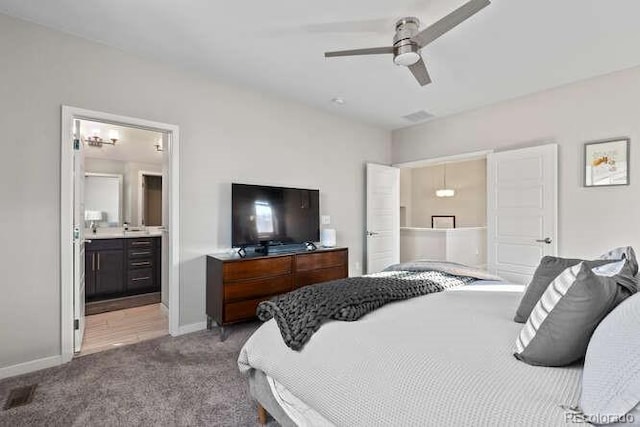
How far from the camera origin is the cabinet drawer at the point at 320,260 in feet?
11.5

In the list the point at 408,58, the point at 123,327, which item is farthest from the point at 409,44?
the point at 123,327

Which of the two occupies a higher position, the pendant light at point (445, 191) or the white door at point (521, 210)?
the pendant light at point (445, 191)

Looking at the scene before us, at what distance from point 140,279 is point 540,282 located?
15.9 ft

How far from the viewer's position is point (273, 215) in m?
3.61

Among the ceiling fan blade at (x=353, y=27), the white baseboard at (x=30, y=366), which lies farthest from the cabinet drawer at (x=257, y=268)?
the ceiling fan blade at (x=353, y=27)

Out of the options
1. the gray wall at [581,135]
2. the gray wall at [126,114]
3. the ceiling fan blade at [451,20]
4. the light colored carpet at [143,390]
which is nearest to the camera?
the ceiling fan blade at [451,20]

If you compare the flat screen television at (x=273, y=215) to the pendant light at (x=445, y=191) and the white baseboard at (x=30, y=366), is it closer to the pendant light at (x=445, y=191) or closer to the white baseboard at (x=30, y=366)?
the white baseboard at (x=30, y=366)

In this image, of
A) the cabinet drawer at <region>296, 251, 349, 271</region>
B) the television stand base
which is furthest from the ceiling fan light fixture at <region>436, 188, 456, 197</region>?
the television stand base

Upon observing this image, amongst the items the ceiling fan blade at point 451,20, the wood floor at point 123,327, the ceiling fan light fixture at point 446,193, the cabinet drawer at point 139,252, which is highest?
the ceiling fan blade at point 451,20

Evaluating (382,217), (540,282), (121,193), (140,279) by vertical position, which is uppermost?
(121,193)

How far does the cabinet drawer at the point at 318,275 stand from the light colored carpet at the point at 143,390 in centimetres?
95

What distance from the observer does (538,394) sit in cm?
95

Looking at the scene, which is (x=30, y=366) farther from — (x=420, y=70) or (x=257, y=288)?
(x=420, y=70)

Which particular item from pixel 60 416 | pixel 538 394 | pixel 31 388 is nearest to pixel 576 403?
pixel 538 394
